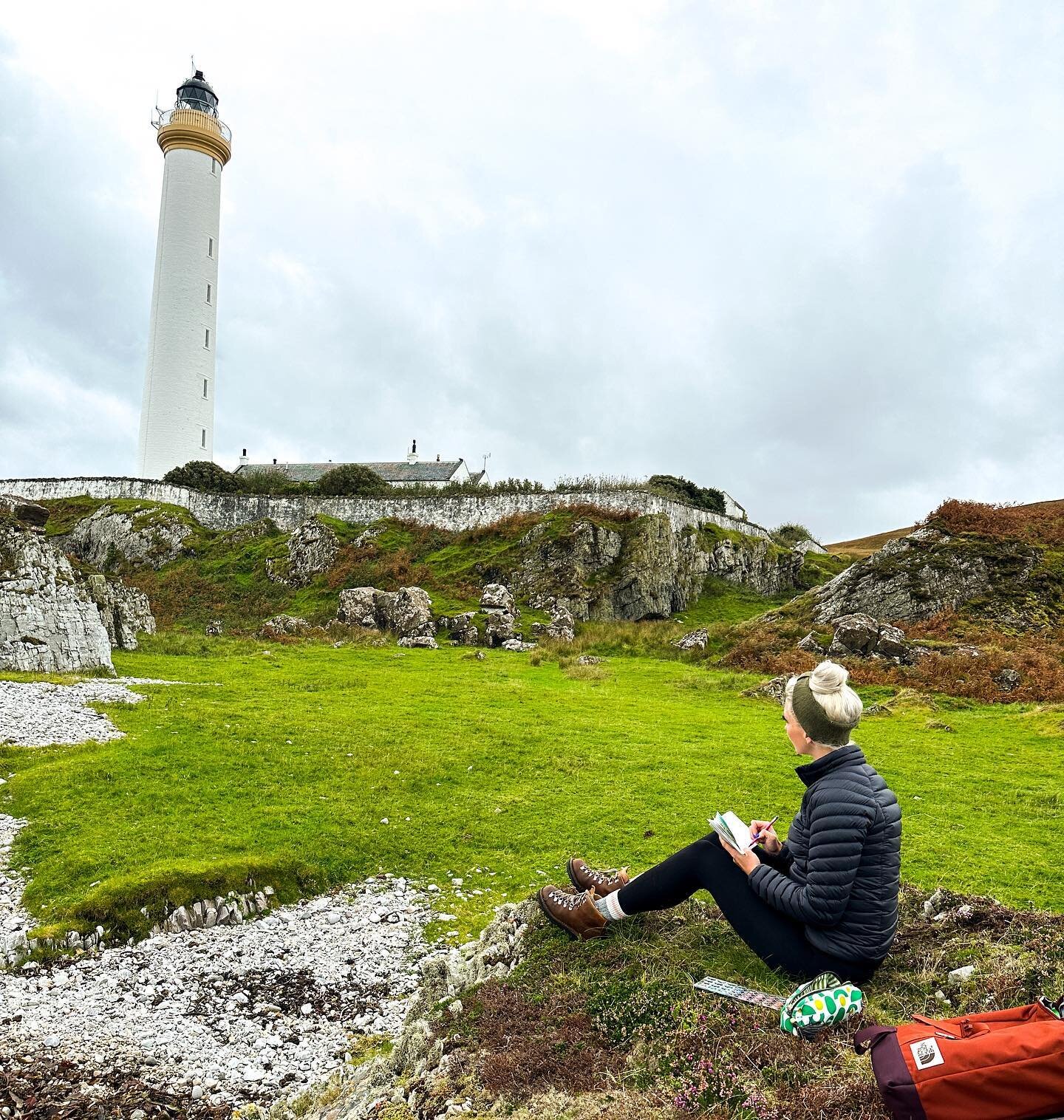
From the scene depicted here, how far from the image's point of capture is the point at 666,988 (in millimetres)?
5582

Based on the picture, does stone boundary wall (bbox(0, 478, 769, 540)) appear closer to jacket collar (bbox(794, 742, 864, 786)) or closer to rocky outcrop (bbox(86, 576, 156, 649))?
rocky outcrop (bbox(86, 576, 156, 649))

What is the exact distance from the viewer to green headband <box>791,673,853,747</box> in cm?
569

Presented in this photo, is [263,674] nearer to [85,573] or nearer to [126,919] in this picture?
[85,573]

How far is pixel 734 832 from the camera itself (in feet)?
19.2

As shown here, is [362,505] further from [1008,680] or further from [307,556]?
[1008,680]

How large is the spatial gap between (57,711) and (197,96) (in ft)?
228

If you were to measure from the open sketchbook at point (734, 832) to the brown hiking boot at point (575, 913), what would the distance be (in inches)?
56.4

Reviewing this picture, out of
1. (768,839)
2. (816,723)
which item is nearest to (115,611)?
(768,839)

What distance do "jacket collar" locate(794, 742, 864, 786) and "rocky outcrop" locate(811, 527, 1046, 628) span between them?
27382mm

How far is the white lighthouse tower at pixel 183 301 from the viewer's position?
61.9m

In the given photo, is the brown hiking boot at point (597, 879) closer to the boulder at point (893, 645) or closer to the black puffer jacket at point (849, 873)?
the black puffer jacket at point (849, 873)

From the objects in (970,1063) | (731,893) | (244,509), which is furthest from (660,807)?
(244,509)

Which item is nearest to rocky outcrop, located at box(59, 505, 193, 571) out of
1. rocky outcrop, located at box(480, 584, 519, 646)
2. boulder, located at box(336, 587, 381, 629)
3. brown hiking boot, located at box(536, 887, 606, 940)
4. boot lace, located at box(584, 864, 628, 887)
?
boulder, located at box(336, 587, 381, 629)

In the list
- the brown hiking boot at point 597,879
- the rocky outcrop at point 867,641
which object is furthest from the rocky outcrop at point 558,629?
the brown hiking boot at point 597,879
